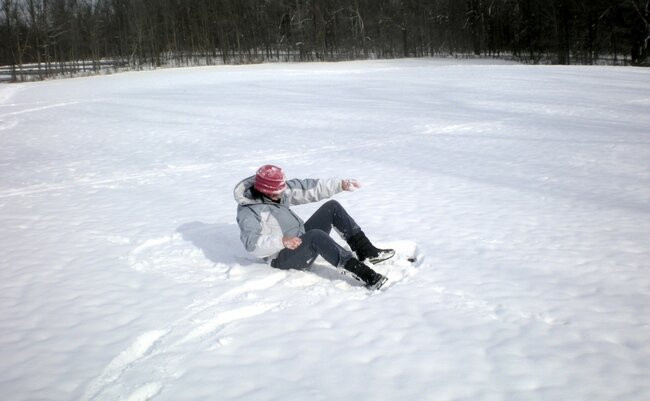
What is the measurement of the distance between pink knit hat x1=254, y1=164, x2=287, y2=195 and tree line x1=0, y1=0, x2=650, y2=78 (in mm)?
44374

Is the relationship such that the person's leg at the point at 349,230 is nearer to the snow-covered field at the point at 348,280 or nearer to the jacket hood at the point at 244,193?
the snow-covered field at the point at 348,280

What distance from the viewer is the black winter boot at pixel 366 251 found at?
411cm

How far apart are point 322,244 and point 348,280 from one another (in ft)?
1.75

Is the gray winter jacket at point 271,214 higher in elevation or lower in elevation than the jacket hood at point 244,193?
lower

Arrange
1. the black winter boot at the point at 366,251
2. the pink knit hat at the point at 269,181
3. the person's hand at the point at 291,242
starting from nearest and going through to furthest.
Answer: the person's hand at the point at 291,242
the pink knit hat at the point at 269,181
the black winter boot at the point at 366,251


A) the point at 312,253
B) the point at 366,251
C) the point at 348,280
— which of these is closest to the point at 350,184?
the point at 366,251

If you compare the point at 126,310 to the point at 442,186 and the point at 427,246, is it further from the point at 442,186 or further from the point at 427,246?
the point at 442,186

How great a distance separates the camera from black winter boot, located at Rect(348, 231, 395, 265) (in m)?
4.11

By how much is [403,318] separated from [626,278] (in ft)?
6.73

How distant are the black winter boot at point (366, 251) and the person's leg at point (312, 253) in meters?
0.30

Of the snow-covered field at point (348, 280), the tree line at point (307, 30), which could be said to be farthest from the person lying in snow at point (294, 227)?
the tree line at point (307, 30)

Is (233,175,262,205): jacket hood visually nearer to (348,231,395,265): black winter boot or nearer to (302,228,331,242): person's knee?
(302,228,331,242): person's knee

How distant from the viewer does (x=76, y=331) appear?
3.56 m

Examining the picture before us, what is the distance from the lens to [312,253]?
12.9ft
